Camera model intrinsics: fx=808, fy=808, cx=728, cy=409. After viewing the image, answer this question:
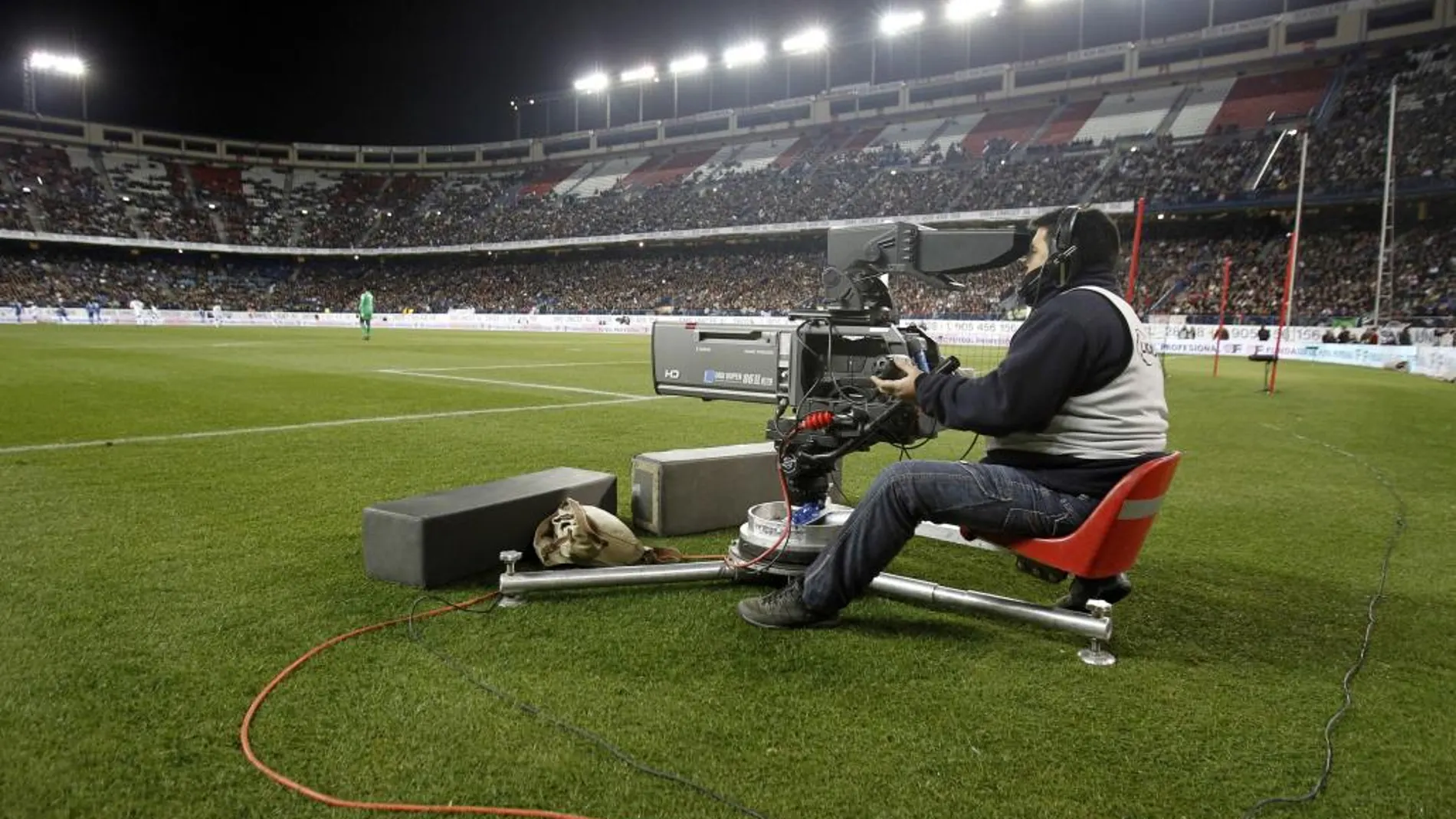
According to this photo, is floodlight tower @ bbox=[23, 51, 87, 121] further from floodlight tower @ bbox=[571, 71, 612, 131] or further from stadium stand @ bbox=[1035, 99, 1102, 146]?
stadium stand @ bbox=[1035, 99, 1102, 146]

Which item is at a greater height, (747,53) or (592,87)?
(592,87)

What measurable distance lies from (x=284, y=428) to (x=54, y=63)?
208 feet

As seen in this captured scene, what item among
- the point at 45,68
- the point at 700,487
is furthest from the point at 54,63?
the point at 700,487

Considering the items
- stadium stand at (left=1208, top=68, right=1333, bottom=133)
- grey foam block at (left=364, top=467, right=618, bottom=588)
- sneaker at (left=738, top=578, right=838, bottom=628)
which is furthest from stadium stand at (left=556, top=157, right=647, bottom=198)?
sneaker at (left=738, top=578, right=838, bottom=628)

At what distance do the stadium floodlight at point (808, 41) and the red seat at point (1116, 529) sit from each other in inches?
1968

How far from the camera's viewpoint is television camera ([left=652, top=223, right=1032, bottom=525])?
9.71 ft

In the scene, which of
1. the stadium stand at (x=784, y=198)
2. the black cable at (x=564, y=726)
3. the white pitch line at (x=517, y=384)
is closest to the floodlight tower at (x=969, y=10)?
the stadium stand at (x=784, y=198)

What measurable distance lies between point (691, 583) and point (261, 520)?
8.27 ft

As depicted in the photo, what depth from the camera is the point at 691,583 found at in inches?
139

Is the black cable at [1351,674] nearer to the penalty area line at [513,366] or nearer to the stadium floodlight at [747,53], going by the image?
the penalty area line at [513,366]

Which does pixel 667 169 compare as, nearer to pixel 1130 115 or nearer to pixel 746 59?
pixel 746 59

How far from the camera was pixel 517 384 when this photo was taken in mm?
12438

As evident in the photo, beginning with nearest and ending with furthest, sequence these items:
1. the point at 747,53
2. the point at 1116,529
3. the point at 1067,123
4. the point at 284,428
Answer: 1. the point at 1116,529
2. the point at 284,428
3. the point at 1067,123
4. the point at 747,53

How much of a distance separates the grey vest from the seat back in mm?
112
